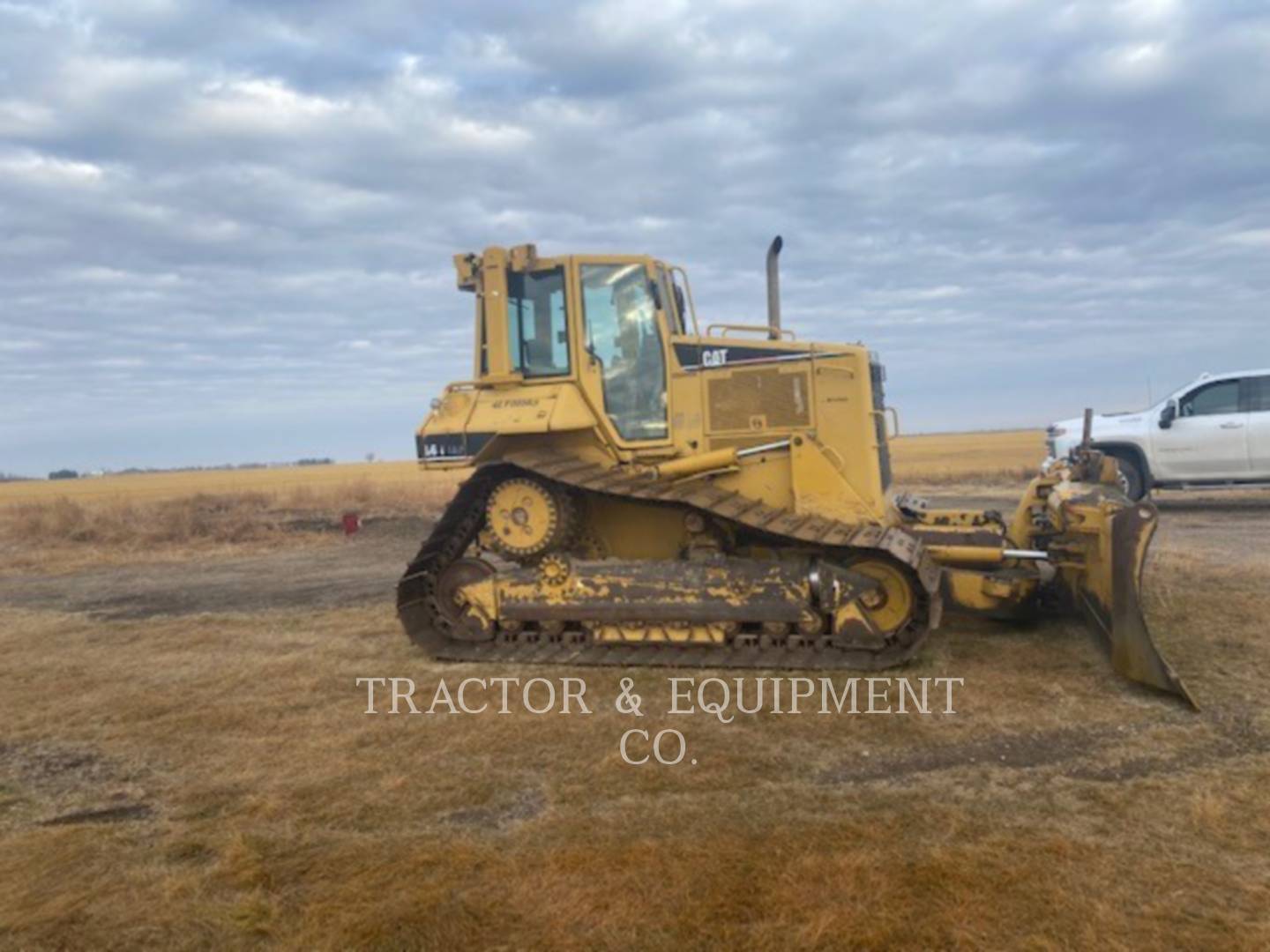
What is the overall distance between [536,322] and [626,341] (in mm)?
805

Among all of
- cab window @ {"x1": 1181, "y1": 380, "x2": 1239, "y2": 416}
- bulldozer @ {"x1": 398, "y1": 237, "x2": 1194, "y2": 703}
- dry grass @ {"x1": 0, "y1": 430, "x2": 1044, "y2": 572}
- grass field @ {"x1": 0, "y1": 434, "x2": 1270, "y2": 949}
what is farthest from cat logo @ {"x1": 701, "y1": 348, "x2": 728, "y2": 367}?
dry grass @ {"x1": 0, "y1": 430, "x2": 1044, "y2": 572}

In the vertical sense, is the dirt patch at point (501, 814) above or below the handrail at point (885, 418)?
below

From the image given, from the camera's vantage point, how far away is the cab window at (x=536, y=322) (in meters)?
7.56

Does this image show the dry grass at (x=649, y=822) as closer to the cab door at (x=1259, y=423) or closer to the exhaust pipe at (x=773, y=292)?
the exhaust pipe at (x=773, y=292)

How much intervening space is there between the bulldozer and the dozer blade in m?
0.20

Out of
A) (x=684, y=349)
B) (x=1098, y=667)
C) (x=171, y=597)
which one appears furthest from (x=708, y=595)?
(x=171, y=597)

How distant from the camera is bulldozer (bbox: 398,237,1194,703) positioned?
6691mm

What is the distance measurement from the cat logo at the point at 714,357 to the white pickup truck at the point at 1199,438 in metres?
10.1

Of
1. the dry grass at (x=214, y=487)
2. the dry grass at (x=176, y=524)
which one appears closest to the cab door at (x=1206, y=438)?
the dry grass at (x=176, y=524)

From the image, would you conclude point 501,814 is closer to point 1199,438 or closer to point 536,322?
point 536,322

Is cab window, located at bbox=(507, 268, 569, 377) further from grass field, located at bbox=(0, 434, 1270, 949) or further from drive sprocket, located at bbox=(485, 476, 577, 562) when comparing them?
grass field, located at bbox=(0, 434, 1270, 949)

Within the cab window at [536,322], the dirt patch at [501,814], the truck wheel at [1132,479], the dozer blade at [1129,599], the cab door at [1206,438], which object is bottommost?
the dirt patch at [501,814]

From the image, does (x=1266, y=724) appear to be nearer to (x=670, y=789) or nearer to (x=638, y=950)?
(x=670, y=789)

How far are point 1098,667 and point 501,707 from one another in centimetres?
416
